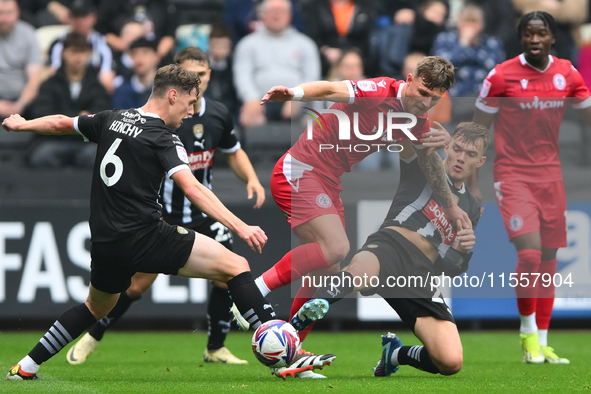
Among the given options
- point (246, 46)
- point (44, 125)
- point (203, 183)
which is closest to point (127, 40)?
point (246, 46)

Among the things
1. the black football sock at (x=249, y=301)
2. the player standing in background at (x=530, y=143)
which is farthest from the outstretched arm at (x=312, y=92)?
the player standing in background at (x=530, y=143)

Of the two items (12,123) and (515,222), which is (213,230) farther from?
(515,222)

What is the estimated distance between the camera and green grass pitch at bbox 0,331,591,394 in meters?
4.97

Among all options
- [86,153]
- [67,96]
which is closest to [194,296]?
[86,153]

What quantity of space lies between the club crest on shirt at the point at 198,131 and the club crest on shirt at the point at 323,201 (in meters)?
1.50

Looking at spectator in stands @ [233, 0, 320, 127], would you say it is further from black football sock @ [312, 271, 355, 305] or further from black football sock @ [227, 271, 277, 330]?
black football sock @ [227, 271, 277, 330]

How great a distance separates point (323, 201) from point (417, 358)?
4.21 feet

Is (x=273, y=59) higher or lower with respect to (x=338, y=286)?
higher

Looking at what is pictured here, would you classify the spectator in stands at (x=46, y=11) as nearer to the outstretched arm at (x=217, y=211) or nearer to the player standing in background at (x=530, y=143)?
the player standing in background at (x=530, y=143)

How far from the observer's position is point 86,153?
9516 millimetres

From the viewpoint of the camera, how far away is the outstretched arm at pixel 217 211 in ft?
15.5

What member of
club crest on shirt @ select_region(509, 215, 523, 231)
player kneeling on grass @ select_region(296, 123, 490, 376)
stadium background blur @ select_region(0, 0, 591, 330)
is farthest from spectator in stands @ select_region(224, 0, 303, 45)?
player kneeling on grass @ select_region(296, 123, 490, 376)

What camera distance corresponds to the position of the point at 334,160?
590cm

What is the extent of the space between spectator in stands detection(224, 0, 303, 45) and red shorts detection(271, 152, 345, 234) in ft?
20.2
